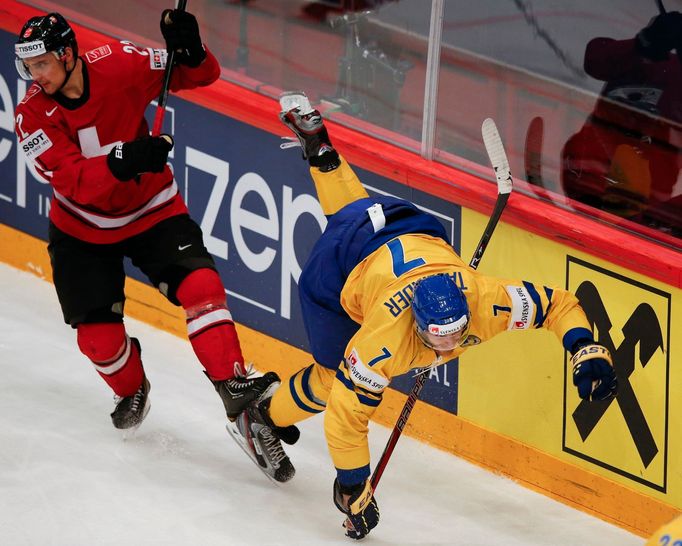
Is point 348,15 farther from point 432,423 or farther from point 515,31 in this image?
point 432,423

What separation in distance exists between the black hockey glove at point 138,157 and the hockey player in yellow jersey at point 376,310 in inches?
17.3

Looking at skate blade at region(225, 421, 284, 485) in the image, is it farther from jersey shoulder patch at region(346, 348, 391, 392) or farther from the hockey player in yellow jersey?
jersey shoulder patch at region(346, 348, 391, 392)

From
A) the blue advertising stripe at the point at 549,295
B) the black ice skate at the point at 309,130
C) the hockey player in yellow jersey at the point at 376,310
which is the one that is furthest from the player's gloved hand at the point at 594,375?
the black ice skate at the point at 309,130

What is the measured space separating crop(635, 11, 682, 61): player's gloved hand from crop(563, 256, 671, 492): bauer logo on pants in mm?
664

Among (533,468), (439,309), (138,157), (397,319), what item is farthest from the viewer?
(533,468)

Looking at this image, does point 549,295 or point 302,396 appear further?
point 302,396

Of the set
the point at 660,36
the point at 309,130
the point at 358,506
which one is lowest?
the point at 358,506

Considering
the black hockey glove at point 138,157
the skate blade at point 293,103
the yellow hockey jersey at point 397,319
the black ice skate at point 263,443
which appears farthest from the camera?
the black ice skate at point 263,443

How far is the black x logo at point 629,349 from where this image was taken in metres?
4.81

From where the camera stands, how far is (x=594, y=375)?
428cm

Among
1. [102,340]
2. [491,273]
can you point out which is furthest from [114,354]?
[491,273]

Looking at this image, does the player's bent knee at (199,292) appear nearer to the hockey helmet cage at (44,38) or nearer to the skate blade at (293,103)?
the skate blade at (293,103)

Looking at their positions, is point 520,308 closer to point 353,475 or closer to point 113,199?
point 353,475

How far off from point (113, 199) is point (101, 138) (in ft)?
0.67
